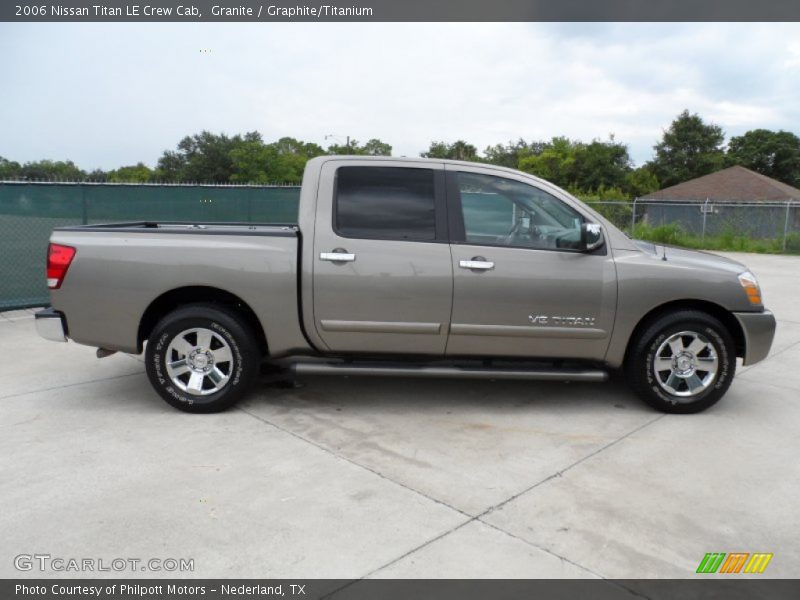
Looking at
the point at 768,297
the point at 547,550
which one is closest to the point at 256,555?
the point at 547,550

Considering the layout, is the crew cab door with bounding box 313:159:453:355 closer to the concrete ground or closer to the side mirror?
the concrete ground

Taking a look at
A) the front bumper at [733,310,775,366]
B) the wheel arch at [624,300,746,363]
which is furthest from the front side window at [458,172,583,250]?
the front bumper at [733,310,775,366]

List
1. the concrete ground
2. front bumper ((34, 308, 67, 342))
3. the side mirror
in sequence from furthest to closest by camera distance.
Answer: front bumper ((34, 308, 67, 342)) < the side mirror < the concrete ground

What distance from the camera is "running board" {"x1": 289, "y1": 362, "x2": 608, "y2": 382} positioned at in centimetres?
487

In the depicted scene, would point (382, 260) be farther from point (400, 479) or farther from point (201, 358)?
point (400, 479)

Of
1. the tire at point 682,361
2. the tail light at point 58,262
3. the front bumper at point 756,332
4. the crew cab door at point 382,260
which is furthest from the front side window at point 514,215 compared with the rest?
the tail light at point 58,262

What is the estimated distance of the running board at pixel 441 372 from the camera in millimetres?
4871

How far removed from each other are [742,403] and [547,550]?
10.3 ft

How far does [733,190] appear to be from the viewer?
3706 centimetres

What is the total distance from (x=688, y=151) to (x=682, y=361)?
2271 inches

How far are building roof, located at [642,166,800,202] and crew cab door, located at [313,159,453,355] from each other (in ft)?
114

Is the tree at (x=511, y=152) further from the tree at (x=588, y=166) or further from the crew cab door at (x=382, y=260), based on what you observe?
the crew cab door at (x=382, y=260)

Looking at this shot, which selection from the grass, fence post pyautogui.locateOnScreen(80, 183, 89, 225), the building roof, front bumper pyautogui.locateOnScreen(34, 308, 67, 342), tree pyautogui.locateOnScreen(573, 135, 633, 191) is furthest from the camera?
tree pyautogui.locateOnScreen(573, 135, 633, 191)

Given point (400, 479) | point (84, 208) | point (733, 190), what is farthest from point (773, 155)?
point (400, 479)
